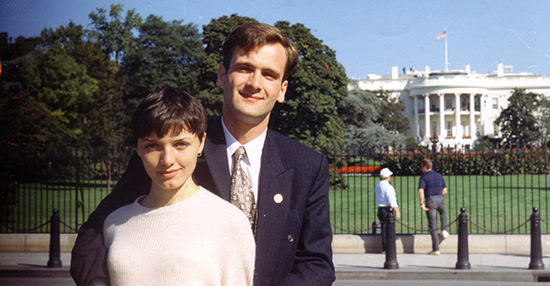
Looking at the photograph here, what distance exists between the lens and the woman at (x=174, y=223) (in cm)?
179

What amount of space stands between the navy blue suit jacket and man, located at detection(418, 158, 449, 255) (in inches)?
402

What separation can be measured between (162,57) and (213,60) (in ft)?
34.1

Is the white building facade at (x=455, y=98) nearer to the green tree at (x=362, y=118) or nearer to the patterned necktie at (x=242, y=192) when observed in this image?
the green tree at (x=362, y=118)

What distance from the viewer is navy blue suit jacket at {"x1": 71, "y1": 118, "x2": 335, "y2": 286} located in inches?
80.0

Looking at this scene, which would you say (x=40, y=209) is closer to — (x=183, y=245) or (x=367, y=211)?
(x=367, y=211)

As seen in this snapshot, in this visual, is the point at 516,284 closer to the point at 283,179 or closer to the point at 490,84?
the point at 283,179

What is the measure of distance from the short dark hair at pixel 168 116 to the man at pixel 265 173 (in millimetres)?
205

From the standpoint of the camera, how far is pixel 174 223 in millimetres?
1826

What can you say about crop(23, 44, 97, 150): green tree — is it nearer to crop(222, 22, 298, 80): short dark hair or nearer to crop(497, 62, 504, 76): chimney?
crop(222, 22, 298, 80): short dark hair

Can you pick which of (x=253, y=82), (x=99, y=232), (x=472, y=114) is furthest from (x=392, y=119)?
(x=99, y=232)

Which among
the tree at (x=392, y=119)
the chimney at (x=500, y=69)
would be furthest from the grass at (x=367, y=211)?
the chimney at (x=500, y=69)

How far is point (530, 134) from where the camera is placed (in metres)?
64.9

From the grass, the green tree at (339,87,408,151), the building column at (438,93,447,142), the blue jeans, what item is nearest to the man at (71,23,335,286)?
the grass

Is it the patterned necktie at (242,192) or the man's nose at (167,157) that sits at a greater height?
the man's nose at (167,157)
